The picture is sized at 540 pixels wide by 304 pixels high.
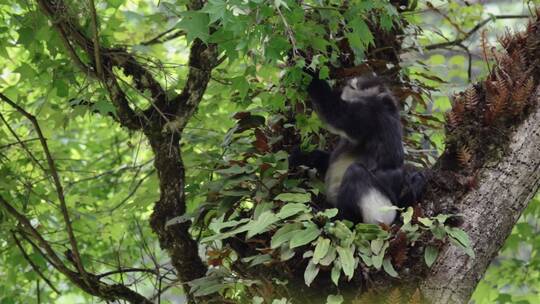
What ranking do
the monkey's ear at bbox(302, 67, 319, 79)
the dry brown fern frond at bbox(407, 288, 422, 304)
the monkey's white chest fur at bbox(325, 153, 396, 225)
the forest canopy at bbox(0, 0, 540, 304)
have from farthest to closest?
1. the monkey's white chest fur at bbox(325, 153, 396, 225)
2. the monkey's ear at bbox(302, 67, 319, 79)
3. the forest canopy at bbox(0, 0, 540, 304)
4. the dry brown fern frond at bbox(407, 288, 422, 304)

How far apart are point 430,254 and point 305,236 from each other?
0.50 meters

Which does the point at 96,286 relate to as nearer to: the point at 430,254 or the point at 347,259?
the point at 347,259

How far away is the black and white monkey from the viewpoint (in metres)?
3.62

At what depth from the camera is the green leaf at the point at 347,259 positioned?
109 inches

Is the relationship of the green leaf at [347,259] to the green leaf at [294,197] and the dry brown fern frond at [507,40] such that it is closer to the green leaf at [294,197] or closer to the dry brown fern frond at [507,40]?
the green leaf at [294,197]

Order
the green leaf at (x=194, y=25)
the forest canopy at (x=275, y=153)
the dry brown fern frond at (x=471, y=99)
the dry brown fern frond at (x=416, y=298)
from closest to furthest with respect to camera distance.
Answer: the green leaf at (x=194, y=25), the dry brown fern frond at (x=416, y=298), the forest canopy at (x=275, y=153), the dry brown fern frond at (x=471, y=99)

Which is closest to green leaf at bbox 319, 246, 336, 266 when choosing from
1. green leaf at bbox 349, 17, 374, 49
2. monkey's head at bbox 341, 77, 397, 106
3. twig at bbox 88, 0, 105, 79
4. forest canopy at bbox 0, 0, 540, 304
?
forest canopy at bbox 0, 0, 540, 304

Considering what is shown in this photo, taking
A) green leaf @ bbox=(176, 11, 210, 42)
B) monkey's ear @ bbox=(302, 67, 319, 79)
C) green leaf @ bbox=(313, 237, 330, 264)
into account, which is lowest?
green leaf @ bbox=(313, 237, 330, 264)

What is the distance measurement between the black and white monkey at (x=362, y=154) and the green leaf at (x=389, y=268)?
0.60m

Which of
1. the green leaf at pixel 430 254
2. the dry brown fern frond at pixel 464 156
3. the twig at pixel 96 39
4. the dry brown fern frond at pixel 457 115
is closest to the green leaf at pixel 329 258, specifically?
the green leaf at pixel 430 254

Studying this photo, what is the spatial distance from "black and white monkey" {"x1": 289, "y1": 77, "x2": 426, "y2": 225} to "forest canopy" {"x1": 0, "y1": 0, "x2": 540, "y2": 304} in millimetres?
111

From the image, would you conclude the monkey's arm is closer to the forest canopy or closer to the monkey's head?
the forest canopy

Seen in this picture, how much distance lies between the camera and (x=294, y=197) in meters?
3.22

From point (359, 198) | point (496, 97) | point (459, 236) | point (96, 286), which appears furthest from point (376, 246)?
point (96, 286)
